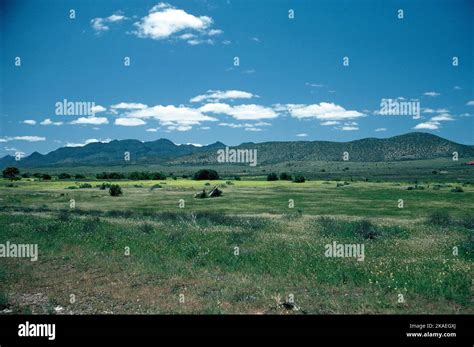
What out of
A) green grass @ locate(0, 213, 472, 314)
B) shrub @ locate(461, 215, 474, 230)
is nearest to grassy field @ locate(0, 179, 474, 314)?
green grass @ locate(0, 213, 472, 314)

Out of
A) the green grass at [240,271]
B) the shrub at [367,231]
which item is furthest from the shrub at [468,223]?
the shrub at [367,231]

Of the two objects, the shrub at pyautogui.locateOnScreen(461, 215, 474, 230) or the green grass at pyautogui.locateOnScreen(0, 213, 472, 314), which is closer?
the green grass at pyautogui.locateOnScreen(0, 213, 472, 314)

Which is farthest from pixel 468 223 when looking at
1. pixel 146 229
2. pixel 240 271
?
pixel 146 229

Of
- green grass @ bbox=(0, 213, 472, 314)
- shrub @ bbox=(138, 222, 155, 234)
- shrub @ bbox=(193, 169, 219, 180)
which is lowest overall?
green grass @ bbox=(0, 213, 472, 314)

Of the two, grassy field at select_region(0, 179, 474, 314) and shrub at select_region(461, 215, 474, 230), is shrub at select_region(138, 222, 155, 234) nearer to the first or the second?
grassy field at select_region(0, 179, 474, 314)

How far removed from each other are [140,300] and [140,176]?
8593 cm

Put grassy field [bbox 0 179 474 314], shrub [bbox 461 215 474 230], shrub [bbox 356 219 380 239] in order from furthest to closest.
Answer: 1. shrub [bbox 461 215 474 230]
2. shrub [bbox 356 219 380 239]
3. grassy field [bbox 0 179 474 314]

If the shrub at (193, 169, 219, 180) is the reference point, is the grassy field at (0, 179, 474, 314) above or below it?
below

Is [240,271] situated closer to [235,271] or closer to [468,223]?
[235,271]

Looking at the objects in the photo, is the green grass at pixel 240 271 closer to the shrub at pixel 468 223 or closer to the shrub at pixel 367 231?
the shrub at pixel 367 231
